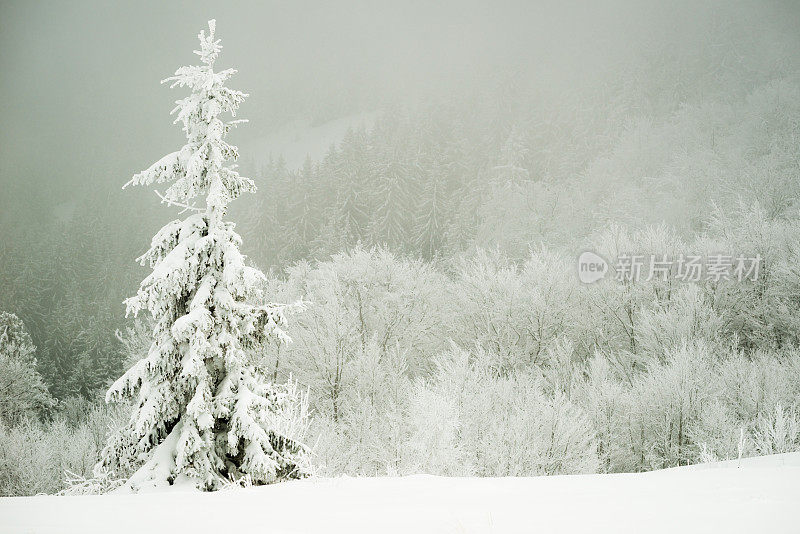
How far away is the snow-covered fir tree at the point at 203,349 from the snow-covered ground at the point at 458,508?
428cm

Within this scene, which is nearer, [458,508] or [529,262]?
[458,508]

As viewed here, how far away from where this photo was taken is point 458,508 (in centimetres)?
432

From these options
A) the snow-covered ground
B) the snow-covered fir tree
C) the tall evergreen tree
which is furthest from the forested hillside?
the tall evergreen tree

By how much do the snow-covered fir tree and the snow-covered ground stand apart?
4.28 meters

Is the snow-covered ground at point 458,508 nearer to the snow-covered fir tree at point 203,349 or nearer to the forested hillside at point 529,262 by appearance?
the snow-covered fir tree at point 203,349

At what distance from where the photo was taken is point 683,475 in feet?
18.6

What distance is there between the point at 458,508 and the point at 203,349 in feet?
22.1

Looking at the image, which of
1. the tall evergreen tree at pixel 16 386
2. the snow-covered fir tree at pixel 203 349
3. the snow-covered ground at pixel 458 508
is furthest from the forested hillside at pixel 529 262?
the tall evergreen tree at pixel 16 386

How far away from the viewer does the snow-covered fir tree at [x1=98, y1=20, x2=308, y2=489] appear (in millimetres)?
9492

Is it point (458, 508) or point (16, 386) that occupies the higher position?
point (458, 508)

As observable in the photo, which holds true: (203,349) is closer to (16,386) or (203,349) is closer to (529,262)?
(529,262)

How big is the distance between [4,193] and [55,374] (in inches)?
3648

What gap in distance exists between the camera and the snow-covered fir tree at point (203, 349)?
31.1 feet

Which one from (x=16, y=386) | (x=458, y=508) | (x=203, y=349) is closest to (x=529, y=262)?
(x=203, y=349)
